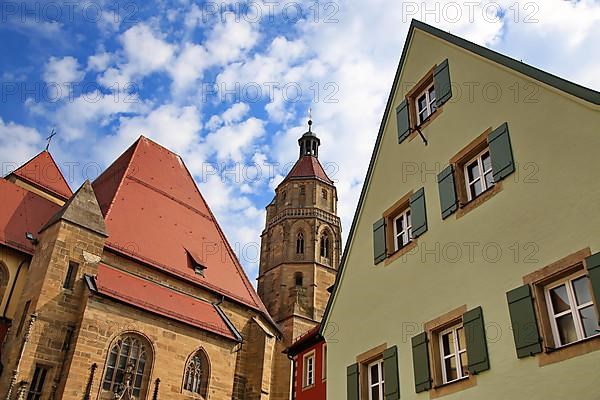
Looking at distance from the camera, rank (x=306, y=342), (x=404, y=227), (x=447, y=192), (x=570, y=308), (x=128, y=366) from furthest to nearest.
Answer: (x=128, y=366)
(x=306, y=342)
(x=404, y=227)
(x=447, y=192)
(x=570, y=308)

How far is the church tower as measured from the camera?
30.7 meters

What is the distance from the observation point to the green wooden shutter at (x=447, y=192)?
7.50m

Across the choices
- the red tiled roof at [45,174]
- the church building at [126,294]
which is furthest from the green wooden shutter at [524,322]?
the red tiled roof at [45,174]

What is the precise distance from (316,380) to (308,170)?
86.5 feet

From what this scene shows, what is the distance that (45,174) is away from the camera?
82.8ft

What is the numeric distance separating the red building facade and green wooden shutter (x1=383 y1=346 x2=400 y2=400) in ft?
11.6

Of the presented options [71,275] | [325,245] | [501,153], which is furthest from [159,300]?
[325,245]

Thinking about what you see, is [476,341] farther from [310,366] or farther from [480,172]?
[310,366]

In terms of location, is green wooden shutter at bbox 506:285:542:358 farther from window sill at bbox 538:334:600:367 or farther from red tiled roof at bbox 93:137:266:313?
red tiled roof at bbox 93:137:266:313

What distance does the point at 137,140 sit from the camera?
24922 mm

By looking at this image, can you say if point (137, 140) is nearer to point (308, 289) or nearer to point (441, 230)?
point (308, 289)

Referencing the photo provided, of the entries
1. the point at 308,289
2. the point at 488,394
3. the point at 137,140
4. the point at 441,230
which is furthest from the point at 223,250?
the point at 488,394

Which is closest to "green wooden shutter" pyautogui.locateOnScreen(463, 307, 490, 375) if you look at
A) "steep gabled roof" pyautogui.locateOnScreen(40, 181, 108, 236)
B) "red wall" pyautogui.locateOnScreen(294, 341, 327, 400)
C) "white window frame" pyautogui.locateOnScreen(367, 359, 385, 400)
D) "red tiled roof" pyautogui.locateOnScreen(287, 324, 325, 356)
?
"white window frame" pyautogui.locateOnScreen(367, 359, 385, 400)

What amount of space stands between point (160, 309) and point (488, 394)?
13278 millimetres
